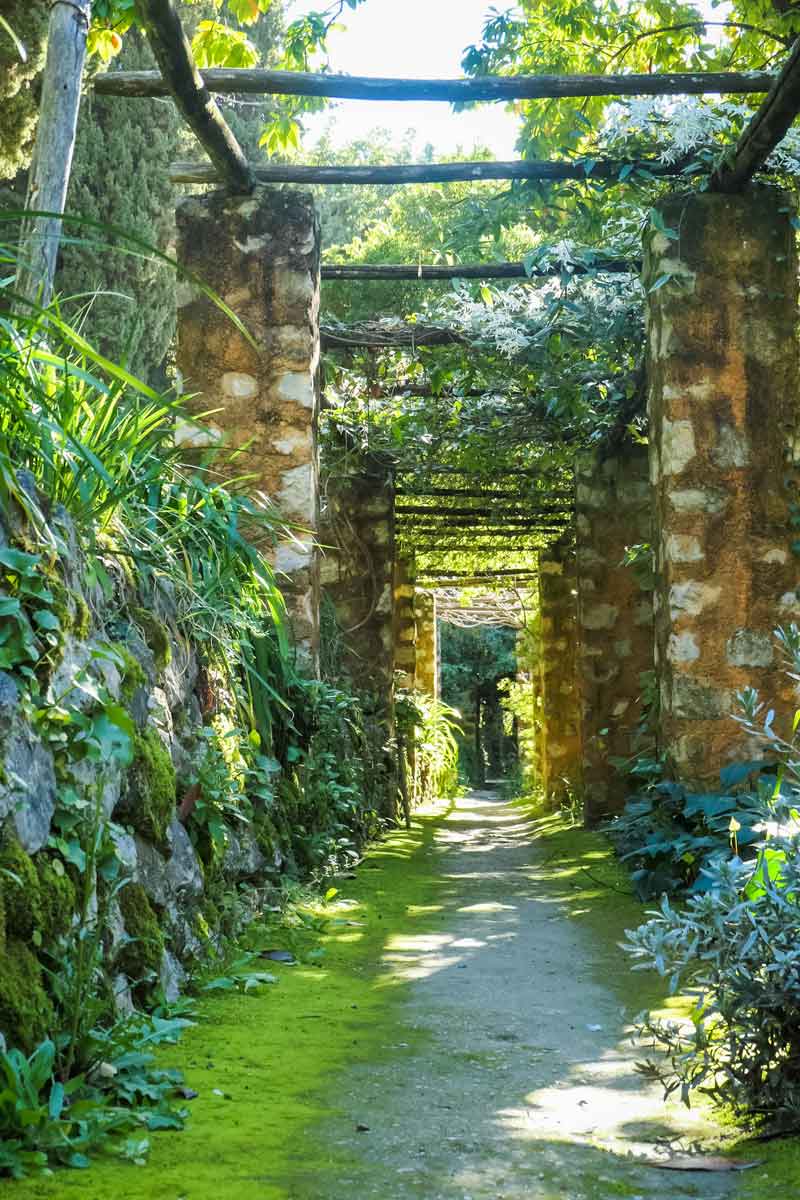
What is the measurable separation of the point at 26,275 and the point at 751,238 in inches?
127

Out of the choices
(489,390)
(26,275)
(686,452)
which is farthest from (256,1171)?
(489,390)

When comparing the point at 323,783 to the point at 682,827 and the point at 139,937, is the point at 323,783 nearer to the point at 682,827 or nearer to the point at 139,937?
the point at 682,827

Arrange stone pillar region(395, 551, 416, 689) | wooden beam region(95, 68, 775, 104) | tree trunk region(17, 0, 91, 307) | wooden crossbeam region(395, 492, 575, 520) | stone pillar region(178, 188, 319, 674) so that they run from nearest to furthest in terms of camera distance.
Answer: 1. tree trunk region(17, 0, 91, 307)
2. wooden beam region(95, 68, 775, 104)
3. stone pillar region(178, 188, 319, 674)
4. wooden crossbeam region(395, 492, 575, 520)
5. stone pillar region(395, 551, 416, 689)

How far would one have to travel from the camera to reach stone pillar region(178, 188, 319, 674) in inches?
217

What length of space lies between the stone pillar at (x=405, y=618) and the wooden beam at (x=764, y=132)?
7.08 metres

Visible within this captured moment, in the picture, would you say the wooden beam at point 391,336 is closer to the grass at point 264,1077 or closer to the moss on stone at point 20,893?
the grass at point 264,1077

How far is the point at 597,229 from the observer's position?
5.74 m

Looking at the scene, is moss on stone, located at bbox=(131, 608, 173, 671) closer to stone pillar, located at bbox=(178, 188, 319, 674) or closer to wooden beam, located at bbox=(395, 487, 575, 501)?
stone pillar, located at bbox=(178, 188, 319, 674)

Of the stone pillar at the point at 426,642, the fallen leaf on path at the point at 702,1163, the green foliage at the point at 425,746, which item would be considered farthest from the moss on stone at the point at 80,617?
the stone pillar at the point at 426,642

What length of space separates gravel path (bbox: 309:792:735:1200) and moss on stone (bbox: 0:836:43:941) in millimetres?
618

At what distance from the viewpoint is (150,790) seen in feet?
9.02

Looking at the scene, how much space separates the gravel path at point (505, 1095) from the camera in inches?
72.3

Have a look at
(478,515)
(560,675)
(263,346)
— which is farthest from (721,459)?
(560,675)

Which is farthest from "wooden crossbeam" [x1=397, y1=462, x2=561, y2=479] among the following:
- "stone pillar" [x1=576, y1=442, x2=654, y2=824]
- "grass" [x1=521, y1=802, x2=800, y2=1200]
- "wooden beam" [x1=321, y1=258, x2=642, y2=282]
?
"grass" [x1=521, y1=802, x2=800, y2=1200]
